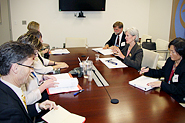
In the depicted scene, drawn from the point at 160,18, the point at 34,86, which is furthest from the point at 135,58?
the point at 160,18

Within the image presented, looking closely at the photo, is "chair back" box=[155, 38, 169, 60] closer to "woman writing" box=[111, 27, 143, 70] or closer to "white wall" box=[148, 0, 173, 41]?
"white wall" box=[148, 0, 173, 41]

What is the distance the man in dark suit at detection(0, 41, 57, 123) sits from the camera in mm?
1026

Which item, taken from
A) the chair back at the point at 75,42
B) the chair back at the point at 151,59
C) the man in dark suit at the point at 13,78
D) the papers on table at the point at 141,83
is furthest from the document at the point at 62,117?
the chair back at the point at 75,42

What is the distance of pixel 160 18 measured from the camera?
211 inches

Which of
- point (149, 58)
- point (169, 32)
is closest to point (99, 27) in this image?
point (169, 32)

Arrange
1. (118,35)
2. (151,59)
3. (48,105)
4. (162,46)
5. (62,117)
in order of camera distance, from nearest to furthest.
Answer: (62,117)
(48,105)
(151,59)
(118,35)
(162,46)

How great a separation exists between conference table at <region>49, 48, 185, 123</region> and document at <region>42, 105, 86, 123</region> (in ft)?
0.16

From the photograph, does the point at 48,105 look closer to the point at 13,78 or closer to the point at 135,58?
the point at 13,78

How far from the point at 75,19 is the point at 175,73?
13.7ft

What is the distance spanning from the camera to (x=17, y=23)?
17.6 feet

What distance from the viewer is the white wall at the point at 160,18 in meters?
5.00

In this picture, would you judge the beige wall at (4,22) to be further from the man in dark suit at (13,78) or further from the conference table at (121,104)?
the man in dark suit at (13,78)

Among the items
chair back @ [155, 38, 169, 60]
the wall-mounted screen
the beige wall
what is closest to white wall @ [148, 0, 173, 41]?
chair back @ [155, 38, 169, 60]

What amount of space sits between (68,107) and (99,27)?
4.65m
